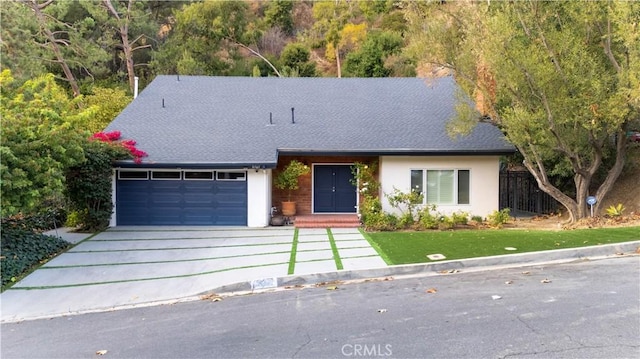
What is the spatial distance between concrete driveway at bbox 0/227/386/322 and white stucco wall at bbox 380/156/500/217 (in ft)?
10.9

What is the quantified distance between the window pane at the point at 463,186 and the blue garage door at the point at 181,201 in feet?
24.9

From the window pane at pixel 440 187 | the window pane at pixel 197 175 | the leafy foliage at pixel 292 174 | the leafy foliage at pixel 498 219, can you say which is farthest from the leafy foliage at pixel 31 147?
the leafy foliage at pixel 498 219

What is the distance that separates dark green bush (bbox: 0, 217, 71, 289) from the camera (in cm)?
991

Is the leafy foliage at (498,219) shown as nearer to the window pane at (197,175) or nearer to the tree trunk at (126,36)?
the window pane at (197,175)

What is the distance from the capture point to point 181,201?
1655 centimetres

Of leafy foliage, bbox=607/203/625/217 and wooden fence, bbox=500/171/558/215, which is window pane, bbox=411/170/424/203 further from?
leafy foliage, bbox=607/203/625/217

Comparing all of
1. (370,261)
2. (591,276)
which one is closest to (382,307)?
(370,261)

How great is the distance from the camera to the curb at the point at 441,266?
8.84 meters

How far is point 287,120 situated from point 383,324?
43.7 ft

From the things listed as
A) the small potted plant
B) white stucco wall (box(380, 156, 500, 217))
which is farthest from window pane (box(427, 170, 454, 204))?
the small potted plant

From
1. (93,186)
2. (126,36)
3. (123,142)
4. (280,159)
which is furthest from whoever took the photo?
(126,36)

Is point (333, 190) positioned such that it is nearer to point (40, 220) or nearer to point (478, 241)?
point (478, 241)

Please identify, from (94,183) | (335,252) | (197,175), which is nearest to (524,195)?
(335,252)

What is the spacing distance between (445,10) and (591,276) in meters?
9.19
